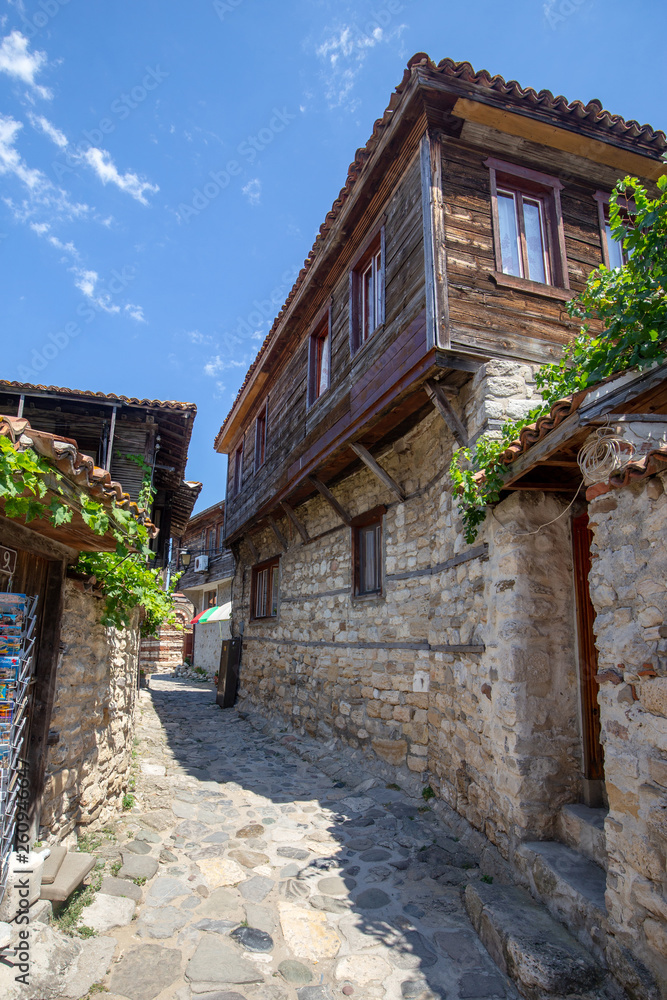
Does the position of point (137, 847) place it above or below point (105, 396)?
below

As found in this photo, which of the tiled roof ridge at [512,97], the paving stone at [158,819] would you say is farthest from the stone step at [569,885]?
the tiled roof ridge at [512,97]

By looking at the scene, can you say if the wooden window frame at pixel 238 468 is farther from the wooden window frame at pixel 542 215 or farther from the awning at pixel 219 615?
the wooden window frame at pixel 542 215

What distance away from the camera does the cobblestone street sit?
2.92m

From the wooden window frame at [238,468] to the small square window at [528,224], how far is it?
27.8ft

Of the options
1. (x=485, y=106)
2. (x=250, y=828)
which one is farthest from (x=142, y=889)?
(x=485, y=106)

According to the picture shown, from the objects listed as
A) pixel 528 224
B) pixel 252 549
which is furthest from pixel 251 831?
pixel 252 549

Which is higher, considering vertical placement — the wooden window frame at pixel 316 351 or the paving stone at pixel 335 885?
the wooden window frame at pixel 316 351

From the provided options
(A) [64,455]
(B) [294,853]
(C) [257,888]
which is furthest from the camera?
(B) [294,853]

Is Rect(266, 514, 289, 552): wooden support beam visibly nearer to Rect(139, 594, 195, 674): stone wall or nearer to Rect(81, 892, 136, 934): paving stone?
Rect(81, 892, 136, 934): paving stone

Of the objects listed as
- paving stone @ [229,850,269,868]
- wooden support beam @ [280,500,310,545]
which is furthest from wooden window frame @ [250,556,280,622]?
paving stone @ [229,850,269,868]

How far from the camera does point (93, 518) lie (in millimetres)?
3254

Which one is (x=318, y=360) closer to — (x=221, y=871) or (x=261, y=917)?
(x=221, y=871)

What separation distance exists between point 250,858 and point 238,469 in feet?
32.5

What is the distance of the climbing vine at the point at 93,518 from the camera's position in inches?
97.3
